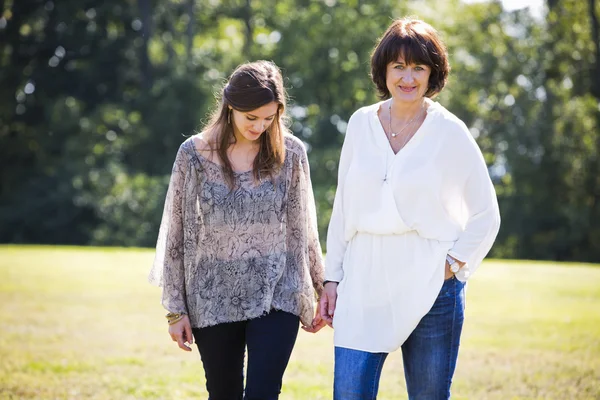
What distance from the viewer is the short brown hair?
3734 millimetres

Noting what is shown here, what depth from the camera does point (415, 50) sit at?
3.73 meters

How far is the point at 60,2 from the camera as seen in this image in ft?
118

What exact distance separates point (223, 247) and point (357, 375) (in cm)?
89

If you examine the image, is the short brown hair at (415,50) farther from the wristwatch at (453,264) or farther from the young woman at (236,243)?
the wristwatch at (453,264)

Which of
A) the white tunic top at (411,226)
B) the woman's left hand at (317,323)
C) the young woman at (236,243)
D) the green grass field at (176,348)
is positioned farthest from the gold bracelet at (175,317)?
the green grass field at (176,348)

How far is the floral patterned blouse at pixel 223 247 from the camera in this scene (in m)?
4.12

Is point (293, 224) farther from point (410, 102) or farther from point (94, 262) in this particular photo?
point (94, 262)

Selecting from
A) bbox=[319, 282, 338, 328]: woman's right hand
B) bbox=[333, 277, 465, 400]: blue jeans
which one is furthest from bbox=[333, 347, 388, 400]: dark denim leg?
bbox=[319, 282, 338, 328]: woman's right hand

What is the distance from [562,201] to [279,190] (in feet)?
85.2

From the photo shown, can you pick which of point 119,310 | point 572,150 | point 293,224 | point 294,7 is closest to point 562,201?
point 572,150

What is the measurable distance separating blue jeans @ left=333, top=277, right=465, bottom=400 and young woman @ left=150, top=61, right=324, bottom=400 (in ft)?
1.63

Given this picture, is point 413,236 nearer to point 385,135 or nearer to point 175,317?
point 385,135

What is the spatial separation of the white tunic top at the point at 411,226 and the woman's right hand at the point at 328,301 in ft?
0.72

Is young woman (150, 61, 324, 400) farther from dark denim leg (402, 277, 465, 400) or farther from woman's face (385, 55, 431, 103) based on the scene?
dark denim leg (402, 277, 465, 400)
